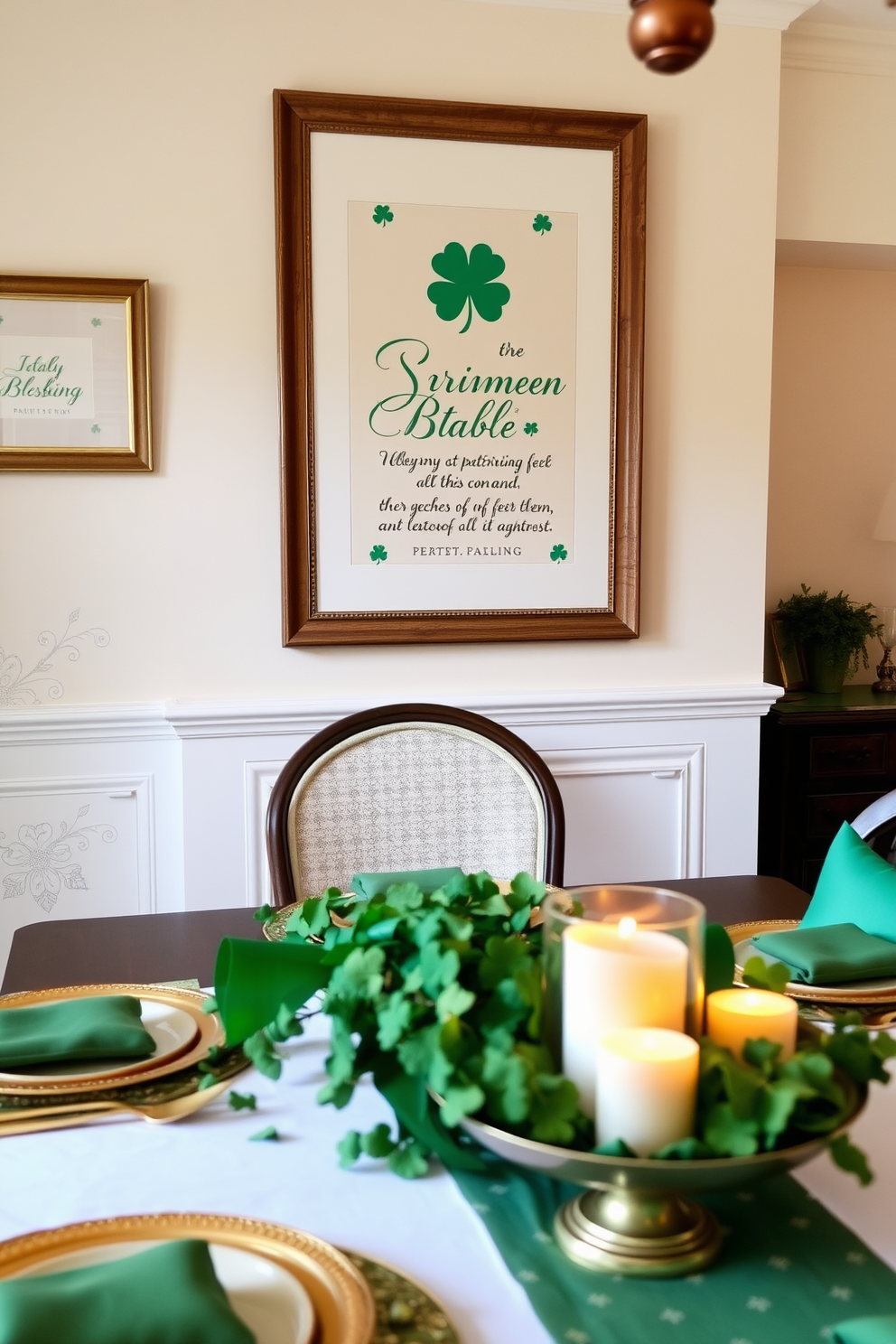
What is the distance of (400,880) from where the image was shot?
150 cm

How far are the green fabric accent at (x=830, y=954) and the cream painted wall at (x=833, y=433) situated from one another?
242 cm

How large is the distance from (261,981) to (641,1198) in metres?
0.38

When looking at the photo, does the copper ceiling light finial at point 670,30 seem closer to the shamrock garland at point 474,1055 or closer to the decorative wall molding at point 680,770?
the shamrock garland at point 474,1055

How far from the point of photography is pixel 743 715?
2.88m

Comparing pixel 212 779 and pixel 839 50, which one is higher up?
pixel 839 50

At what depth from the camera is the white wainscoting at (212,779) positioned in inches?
101

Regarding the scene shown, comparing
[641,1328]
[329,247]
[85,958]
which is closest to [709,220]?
[329,247]

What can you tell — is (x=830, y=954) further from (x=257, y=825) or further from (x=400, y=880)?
(x=257, y=825)

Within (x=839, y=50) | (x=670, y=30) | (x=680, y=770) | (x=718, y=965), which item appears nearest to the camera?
(x=670, y=30)

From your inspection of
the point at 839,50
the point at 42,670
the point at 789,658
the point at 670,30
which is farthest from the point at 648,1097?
the point at 839,50

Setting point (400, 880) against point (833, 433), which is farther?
point (833, 433)

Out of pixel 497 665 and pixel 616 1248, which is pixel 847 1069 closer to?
pixel 616 1248

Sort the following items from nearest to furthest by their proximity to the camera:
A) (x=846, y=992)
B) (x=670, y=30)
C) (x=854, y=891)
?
1. (x=670, y=30)
2. (x=846, y=992)
3. (x=854, y=891)

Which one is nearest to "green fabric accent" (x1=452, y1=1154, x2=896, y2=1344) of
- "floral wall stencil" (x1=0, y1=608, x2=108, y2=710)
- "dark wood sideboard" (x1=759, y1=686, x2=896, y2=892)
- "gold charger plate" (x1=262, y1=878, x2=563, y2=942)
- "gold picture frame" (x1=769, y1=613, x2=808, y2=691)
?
"gold charger plate" (x1=262, y1=878, x2=563, y2=942)
